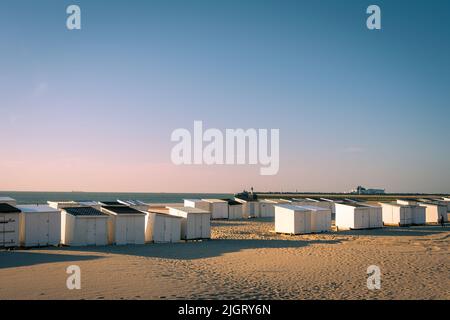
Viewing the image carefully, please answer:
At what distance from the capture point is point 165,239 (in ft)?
83.7

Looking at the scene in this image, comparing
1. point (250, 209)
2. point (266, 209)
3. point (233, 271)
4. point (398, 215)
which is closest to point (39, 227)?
point (233, 271)

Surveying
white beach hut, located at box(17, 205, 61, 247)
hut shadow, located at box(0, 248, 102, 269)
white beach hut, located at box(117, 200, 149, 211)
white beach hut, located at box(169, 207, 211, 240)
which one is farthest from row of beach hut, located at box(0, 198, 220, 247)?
white beach hut, located at box(117, 200, 149, 211)

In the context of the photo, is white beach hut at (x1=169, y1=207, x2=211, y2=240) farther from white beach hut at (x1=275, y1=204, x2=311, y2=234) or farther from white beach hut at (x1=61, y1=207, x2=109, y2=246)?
white beach hut at (x1=275, y1=204, x2=311, y2=234)

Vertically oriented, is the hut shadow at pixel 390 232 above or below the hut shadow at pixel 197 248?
below

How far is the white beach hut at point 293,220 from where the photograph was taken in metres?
30.8

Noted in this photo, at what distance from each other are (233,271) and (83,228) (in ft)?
33.2

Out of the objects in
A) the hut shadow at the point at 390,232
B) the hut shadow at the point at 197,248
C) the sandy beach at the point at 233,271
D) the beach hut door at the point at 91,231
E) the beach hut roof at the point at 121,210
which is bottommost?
the hut shadow at the point at 390,232

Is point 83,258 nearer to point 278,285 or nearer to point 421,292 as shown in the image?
point 278,285

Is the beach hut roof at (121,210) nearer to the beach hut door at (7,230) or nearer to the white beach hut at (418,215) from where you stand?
the beach hut door at (7,230)

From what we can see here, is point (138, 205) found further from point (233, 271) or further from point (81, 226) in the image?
point (233, 271)

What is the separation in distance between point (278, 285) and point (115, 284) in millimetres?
5297

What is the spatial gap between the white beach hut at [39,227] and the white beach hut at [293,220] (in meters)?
16.5

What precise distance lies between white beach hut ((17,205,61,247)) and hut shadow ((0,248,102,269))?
5.64ft

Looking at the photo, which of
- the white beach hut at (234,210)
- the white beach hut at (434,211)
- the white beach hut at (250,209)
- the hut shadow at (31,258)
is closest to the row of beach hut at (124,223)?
the hut shadow at (31,258)
